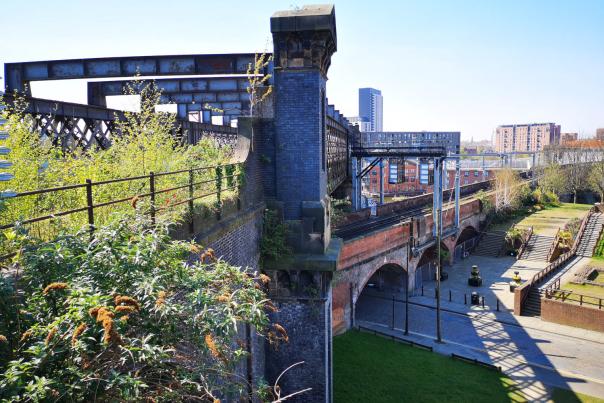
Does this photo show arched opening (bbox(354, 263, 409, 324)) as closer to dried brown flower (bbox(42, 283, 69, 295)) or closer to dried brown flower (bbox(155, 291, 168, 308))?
dried brown flower (bbox(155, 291, 168, 308))

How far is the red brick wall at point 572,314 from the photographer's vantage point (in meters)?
22.6

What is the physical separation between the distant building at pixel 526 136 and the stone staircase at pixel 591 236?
446 ft

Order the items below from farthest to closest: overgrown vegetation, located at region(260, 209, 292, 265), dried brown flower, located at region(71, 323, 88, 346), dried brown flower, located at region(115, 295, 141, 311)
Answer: overgrown vegetation, located at region(260, 209, 292, 265) < dried brown flower, located at region(115, 295, 141, 311) < dried brown flower, located at region(71, 323, 88, 346)

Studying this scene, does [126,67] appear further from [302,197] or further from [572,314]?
[572,314]

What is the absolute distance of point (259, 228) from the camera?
1146cm

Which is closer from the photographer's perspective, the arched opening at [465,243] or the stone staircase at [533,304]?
the stone staircase at [533,304]

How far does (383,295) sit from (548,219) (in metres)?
25.9

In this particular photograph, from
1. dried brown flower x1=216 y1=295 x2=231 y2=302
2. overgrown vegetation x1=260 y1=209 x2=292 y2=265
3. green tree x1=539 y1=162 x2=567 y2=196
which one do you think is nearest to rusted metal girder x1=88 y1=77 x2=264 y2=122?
overgrown vegetation x1=260 y1=209 x2=292 y2=265

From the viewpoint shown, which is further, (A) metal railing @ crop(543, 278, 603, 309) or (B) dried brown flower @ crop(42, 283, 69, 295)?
(A) metal railing @ crop(543, 278, 603, 309)

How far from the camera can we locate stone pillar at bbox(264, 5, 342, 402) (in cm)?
1152

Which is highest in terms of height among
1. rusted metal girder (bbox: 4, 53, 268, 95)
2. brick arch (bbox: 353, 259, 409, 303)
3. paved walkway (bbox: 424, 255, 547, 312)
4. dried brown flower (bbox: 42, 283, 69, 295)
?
rusted metal girder (bbox: 4, 53, 268, 95)

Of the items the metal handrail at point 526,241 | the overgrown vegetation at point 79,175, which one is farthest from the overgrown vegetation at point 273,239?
the metal handrail at point 526,241

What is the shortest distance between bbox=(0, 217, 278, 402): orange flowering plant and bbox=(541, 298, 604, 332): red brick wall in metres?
23.5

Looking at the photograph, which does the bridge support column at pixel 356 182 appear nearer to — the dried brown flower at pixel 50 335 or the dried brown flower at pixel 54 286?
the dried brown flower at pixel 54 286
